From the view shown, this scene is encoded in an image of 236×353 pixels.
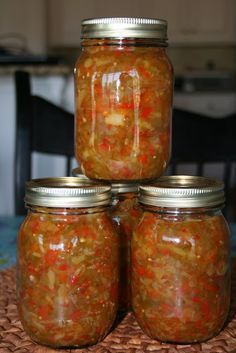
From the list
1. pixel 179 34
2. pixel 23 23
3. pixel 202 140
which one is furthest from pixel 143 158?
pixel 179 34

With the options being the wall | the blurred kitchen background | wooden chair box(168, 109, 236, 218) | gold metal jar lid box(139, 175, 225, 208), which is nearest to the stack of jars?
gold metal jar lid box(139, 175, 225, 208)

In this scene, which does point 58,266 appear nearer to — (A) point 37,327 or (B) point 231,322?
(A) point 37,327

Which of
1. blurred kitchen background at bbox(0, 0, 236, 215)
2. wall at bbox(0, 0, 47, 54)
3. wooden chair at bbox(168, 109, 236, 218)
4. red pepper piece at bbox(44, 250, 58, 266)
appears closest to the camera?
red pepper piece at bbox(44, 250, 58, 266)

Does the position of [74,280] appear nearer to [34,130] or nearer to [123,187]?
[123,187]

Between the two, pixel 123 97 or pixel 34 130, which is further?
pixel 34 130

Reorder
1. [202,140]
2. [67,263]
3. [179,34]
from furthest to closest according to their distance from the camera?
[179,34]
[202,140]
[67,263]

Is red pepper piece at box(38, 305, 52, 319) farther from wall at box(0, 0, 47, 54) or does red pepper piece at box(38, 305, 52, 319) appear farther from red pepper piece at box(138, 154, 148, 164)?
wall at box(0, 0, 47, 54)
